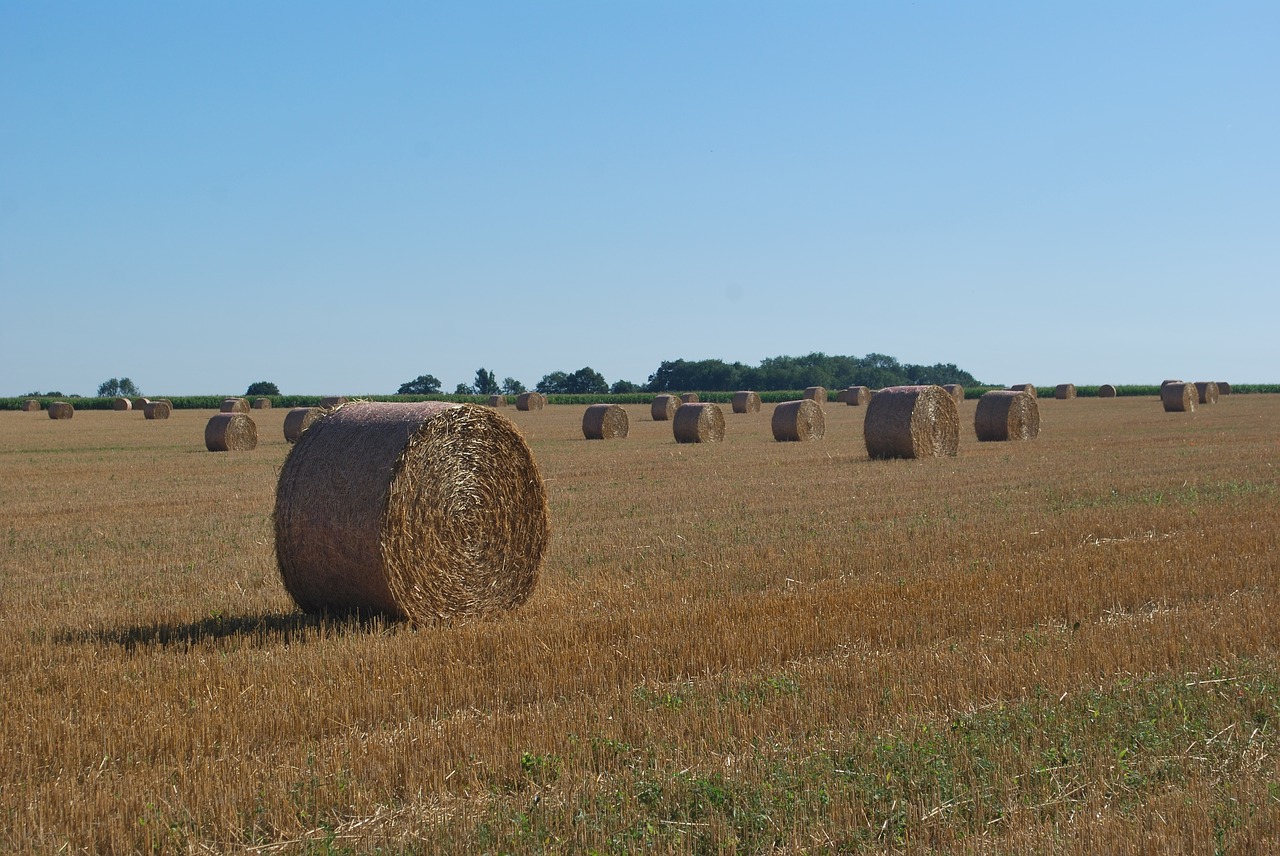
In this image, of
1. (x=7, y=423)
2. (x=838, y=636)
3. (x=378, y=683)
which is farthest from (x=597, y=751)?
(x=7, y=423)

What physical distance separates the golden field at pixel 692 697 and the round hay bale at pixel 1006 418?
50.3ft

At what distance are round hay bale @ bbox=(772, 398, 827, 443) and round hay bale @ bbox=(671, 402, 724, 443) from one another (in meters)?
1.59

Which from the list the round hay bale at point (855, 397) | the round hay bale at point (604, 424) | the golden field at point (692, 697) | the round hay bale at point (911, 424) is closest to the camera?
the golden field at point (692, 697)

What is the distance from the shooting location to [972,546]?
11.2m

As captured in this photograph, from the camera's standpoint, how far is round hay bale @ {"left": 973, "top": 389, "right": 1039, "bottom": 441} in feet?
92.8

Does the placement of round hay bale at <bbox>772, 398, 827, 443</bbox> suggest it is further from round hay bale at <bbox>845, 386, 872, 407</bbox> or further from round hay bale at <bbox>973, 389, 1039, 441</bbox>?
round hay bale at <bbox>845, 386, 872, 407</bbox>

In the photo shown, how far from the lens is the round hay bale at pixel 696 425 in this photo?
30772 mm

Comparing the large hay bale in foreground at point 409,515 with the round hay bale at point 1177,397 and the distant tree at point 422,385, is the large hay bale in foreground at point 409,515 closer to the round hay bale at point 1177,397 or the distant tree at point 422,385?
the round hay bale at point 1177,397

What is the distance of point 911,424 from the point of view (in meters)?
22.6

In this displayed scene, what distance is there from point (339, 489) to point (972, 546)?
5689 mm

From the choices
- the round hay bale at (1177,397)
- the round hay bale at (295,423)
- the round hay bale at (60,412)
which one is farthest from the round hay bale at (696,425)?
the round hay bale at (60,412)

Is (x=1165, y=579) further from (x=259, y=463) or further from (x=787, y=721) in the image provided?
(x=259, y=463)

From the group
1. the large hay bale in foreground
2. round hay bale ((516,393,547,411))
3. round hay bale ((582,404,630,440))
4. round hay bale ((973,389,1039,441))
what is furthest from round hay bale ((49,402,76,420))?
the large hay bale in foreground

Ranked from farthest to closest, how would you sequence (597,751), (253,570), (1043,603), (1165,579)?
(253,570) < (1165,579) < (1043,603) < (597,751)
